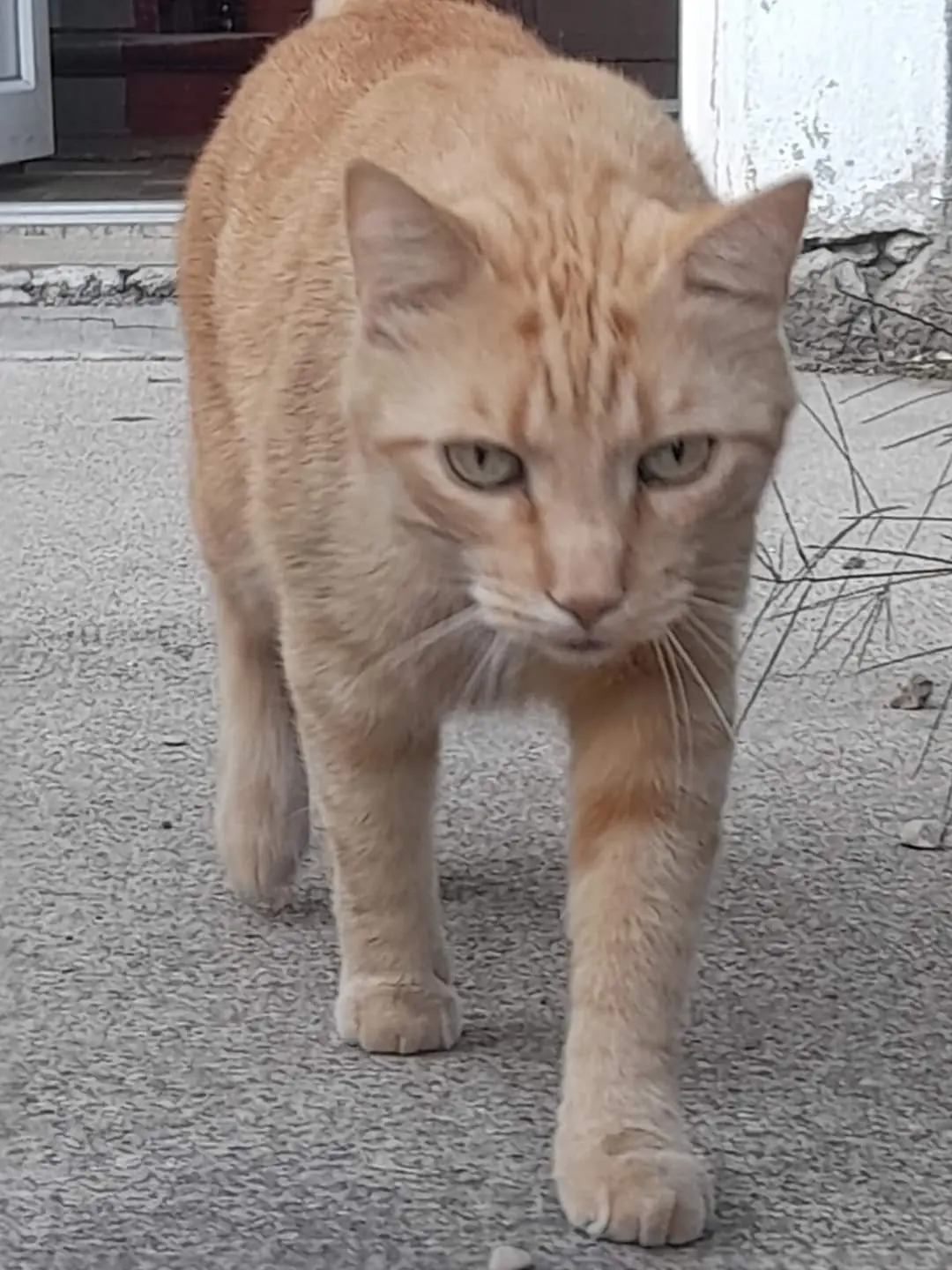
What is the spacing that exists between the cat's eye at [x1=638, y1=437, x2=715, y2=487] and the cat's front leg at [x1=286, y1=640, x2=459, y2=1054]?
243mm

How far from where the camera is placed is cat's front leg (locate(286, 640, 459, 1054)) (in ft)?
4.10


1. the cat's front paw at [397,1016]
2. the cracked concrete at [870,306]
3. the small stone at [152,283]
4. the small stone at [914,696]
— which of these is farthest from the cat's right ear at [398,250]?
the small stone at [152,283]

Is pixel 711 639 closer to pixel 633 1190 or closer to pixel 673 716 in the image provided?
pixel 673 716

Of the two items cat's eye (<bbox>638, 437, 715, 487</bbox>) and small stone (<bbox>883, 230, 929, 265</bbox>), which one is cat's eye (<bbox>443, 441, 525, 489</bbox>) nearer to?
cat's eye (<bbox>638, 437, 715, 487</bbox>)

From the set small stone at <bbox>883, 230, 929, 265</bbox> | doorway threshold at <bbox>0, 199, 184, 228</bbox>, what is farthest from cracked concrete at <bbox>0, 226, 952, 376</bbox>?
doorway threshold at <bbox>0, 199, 184, 228</bbox>

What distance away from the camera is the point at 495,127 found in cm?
125

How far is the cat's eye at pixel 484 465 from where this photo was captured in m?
1.06

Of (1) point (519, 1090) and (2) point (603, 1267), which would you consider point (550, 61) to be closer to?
(1) point (519, 1090)

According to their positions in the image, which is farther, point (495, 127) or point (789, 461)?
point (789, 461)

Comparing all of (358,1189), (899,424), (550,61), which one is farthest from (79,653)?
(899,424)

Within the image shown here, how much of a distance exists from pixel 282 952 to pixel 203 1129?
262mm

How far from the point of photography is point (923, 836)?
5.17 ft

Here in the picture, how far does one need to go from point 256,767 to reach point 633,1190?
0.57 m

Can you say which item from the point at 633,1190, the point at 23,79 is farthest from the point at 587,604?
the point at 23,79
